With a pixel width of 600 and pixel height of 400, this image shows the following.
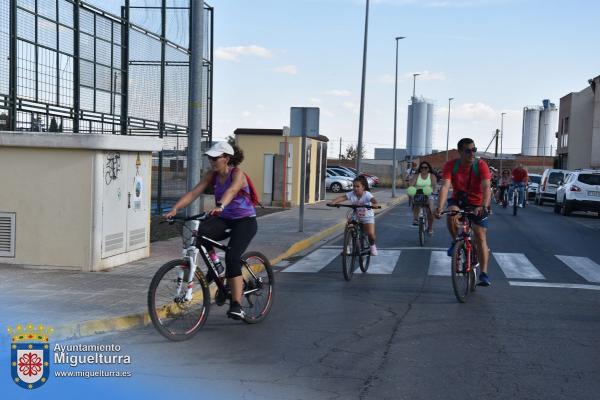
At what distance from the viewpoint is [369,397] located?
5.23m

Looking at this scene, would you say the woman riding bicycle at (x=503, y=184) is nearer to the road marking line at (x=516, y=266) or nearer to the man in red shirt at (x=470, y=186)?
the road marking line at (x=516, y=266)

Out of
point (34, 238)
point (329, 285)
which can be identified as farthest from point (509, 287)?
point (34, 238)

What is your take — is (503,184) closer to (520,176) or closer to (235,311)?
(520,176)

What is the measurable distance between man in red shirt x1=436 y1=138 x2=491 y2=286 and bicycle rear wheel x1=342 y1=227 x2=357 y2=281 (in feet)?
5.62

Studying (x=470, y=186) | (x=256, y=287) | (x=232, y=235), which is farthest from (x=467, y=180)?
(x=232, y=235)

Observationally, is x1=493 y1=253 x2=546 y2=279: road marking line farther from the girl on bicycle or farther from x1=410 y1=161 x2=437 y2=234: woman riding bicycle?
x1=410 y1=161 x2=437 y2=234: woman riding bicycle

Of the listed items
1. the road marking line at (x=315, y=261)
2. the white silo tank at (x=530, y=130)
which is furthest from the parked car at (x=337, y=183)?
the white silo tank at (x=530, y=130)

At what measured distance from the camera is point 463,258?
9.09m

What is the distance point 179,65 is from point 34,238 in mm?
8643

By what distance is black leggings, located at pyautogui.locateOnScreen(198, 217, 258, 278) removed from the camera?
703 cm

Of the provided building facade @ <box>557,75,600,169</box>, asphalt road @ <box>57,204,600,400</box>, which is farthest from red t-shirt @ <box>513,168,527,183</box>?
building facade @ <box>557,75,600,169</box>

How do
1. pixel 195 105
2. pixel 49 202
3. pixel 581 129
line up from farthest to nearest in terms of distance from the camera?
pixel 581 129
pixel 195 105
pixel 49 202

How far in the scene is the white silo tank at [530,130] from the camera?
401 feet

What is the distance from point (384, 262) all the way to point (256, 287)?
211 inches
